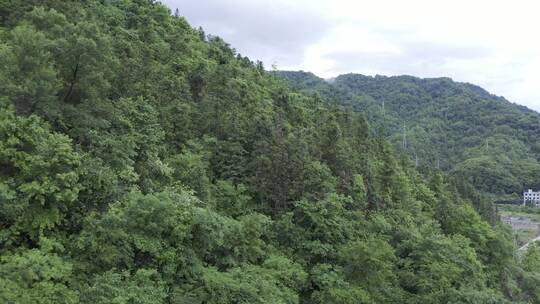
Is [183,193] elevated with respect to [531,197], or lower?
elevated

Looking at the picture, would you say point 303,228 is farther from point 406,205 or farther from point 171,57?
point 171,57

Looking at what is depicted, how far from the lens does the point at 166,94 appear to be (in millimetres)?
28781

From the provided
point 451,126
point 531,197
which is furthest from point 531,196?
point 451,126

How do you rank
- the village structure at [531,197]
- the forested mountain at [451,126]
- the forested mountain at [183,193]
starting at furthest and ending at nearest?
the village structure at [531,197]
the forested mountain at [451,126]
the forested mountain at [183,193]

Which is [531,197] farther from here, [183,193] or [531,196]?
[183,193]

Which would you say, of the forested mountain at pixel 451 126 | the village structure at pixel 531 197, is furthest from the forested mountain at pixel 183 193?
the village structure at pixel 531 197

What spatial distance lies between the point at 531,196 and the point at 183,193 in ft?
410

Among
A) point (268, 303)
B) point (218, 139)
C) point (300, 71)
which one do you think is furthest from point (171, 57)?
point (300, 71)

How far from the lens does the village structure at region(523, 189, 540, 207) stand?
389ft

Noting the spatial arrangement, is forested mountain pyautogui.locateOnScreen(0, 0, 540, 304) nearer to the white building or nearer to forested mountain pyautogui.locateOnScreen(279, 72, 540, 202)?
forested mountain pyautogui.locateOnScreen(279, 72, 540, 202)

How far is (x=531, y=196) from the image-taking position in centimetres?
11938

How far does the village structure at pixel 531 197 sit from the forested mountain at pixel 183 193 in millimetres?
95548

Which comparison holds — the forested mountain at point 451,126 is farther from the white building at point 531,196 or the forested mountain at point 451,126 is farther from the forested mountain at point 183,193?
the forested mountain at point 183,193

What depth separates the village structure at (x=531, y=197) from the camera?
389 feet
